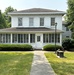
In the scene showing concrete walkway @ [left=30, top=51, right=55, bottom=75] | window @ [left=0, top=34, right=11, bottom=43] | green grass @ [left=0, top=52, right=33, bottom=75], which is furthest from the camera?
window @ [left=0, top=34, right=11, bottom=43]

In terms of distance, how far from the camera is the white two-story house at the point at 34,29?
30.9 metres

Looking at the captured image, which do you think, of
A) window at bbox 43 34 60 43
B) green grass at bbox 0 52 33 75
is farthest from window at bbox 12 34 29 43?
green grass at bbox 0 52 33 75

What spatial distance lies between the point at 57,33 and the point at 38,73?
2213 centimetres

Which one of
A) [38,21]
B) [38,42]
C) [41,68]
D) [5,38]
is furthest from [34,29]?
[41,68]

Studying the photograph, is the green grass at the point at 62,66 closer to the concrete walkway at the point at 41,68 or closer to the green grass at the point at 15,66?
the concrete walkway at the point at 41,68

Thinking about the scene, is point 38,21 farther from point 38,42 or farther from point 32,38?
point 38,42

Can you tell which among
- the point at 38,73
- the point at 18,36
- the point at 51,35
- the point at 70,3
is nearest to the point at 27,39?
the point at 18,36

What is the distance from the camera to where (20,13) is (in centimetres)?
3266

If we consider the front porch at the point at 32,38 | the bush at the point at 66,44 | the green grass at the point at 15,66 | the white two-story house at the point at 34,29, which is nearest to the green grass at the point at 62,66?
the green grass at the point at 15,66

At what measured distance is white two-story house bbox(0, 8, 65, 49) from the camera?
1217 inches

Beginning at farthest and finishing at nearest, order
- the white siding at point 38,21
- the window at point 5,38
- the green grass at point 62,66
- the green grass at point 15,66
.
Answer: the white siding at point 38,21 < the window at point 5,38 < the green grass at point 62,66 < the green grass at point 15,66

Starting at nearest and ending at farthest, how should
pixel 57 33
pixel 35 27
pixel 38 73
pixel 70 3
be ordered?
1. pixel 38 73
2. pixel 57 33
3. pixel 35 27
4. pixel 70 3

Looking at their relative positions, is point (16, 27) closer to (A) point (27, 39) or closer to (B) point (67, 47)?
(A) point (27, 39)

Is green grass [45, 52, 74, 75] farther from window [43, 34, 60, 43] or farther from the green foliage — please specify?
the green foliage
